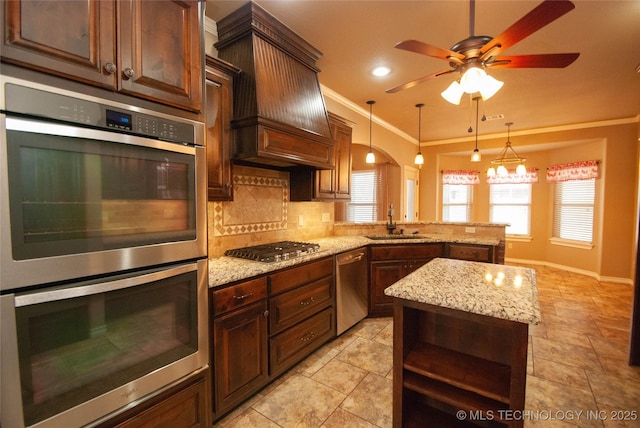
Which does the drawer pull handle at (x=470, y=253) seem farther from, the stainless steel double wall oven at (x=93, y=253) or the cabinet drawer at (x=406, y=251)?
the stainless steel double wall oven at (x=93, y=253)

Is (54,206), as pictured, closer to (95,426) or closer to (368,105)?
(95,426)

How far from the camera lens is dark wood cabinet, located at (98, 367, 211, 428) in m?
1.16

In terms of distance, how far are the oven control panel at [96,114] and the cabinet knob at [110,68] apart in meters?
0.13

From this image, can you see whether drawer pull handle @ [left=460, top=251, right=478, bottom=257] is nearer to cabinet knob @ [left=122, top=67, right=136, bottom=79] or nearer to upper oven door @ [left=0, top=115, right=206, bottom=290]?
upper oven door @ [left=0, top=115, right=206, bottom=290]

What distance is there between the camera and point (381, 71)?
118 inches

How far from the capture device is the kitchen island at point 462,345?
1.21 metres

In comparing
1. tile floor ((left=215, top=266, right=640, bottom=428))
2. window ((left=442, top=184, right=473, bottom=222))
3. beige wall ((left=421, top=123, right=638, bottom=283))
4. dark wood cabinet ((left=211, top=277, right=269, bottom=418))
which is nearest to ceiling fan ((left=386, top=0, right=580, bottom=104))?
dark wood cabinet ((left=211, top=277, right=269, bottom=418))

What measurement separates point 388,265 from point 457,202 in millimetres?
4543

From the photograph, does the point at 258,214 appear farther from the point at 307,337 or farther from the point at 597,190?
the point at 597,190

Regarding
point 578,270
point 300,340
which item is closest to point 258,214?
point 300,340

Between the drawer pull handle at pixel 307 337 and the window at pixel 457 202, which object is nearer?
the drawer pull handle at pixel 307 337

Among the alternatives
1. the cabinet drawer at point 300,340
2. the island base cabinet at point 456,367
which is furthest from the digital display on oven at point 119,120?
the cabinet drawer at point 300,340

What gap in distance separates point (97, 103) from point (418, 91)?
345 cm

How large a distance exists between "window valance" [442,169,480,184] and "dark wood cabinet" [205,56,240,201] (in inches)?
230
